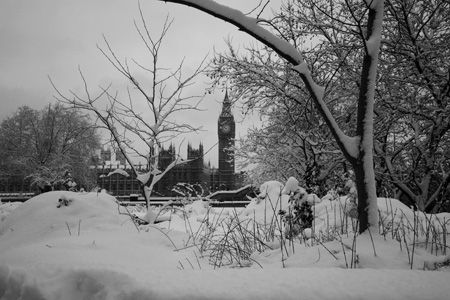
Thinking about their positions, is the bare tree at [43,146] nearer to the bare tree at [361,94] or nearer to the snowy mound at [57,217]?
the snowy mound at [57,217]

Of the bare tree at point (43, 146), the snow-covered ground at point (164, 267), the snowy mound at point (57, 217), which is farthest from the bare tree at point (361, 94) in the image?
the bare tree at point (43, 146)

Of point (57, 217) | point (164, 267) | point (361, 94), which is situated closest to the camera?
point (164, 267)

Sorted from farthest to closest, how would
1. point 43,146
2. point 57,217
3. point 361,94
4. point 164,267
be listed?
point 43,146 → point 57,217 → point 361,94 → point 164,267

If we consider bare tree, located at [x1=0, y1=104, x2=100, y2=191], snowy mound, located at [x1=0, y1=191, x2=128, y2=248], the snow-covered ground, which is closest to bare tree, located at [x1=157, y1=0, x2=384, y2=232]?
the snow-covered ground

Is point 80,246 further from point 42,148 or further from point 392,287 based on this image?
point 42,148

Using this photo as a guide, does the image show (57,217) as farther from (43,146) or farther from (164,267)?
(43,146)

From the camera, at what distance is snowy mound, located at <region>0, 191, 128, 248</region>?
404 cm

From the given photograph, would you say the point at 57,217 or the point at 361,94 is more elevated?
the point at 361,94

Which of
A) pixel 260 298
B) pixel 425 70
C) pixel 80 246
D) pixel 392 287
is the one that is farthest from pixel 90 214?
pixel 425 70

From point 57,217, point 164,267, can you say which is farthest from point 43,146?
point 164,267

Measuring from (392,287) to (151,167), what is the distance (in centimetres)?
509

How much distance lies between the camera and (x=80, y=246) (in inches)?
124

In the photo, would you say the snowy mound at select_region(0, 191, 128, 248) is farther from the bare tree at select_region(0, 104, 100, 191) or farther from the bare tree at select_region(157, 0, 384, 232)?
the bare tree at select_region(0, 104, 100, 191)

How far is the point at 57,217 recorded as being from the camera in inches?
169
